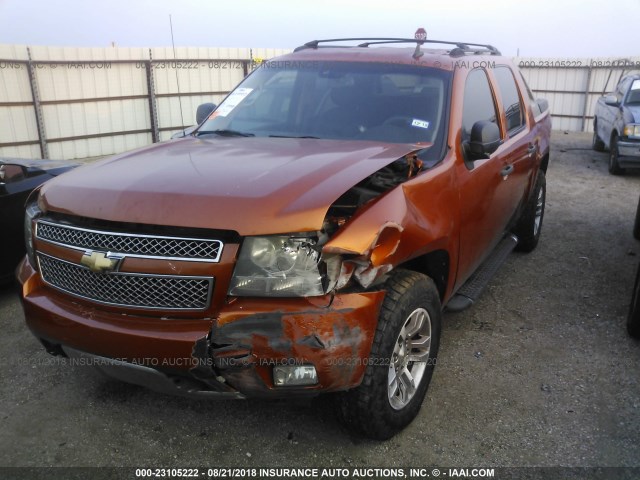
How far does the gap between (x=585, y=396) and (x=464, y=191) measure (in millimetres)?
1334

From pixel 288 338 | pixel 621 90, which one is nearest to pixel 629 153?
pixel 621 90

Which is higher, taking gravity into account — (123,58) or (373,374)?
(123,58)

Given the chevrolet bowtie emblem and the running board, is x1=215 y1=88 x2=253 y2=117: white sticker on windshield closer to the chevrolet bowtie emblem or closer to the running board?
the chevrolet bowtie emblem

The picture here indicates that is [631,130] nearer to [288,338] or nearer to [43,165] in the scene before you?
[43,165]

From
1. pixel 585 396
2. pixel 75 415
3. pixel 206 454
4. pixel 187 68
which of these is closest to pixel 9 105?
Result: pixel 187 68

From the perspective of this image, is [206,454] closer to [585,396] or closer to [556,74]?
[585,396]

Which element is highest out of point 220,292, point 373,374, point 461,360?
point 220,292

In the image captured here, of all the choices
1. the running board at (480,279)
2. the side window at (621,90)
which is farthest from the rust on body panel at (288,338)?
the side window at (621,90)

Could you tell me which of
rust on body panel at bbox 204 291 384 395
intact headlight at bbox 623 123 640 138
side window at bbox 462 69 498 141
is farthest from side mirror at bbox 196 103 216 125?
intact headlight at bbox 623 123 640 138

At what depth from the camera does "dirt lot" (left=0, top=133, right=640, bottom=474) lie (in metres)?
2.69

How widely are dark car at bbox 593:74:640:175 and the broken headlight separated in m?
8.64

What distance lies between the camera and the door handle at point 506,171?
12.8 feet

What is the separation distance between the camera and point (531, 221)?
5.36m

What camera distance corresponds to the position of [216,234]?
2.26 m
